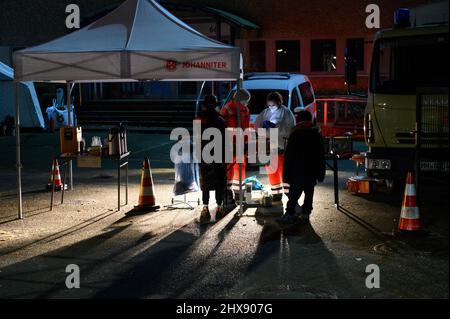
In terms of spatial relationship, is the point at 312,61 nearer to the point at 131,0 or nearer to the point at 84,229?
the point at 131,0

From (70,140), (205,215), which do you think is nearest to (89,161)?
(70,140)

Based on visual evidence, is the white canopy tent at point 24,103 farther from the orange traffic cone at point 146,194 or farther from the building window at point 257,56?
the orange traffic cone at point 146,194

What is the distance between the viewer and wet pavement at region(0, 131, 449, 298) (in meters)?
6.61

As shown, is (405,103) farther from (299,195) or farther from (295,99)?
(295,99)

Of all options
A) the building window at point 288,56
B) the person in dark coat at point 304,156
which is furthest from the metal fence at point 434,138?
the building window at point 288,56

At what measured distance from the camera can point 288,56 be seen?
31.2 m

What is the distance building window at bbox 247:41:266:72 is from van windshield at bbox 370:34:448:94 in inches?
791

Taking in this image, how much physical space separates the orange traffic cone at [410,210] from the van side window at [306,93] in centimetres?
923

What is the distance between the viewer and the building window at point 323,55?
100ft

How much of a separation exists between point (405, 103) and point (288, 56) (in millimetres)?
20725

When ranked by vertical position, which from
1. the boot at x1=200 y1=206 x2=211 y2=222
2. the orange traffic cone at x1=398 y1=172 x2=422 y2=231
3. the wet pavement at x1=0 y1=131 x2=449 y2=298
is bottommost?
the wet pavement at x1=0 y1=131 x2=449 y2=298

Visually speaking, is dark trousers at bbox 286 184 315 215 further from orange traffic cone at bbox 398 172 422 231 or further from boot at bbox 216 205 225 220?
orange traffic cone at bbox 398 172 422 231

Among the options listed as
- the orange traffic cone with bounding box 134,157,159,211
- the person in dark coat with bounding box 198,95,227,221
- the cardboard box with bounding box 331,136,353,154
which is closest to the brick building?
the cardboard box with bounding box 331,136,353,154
